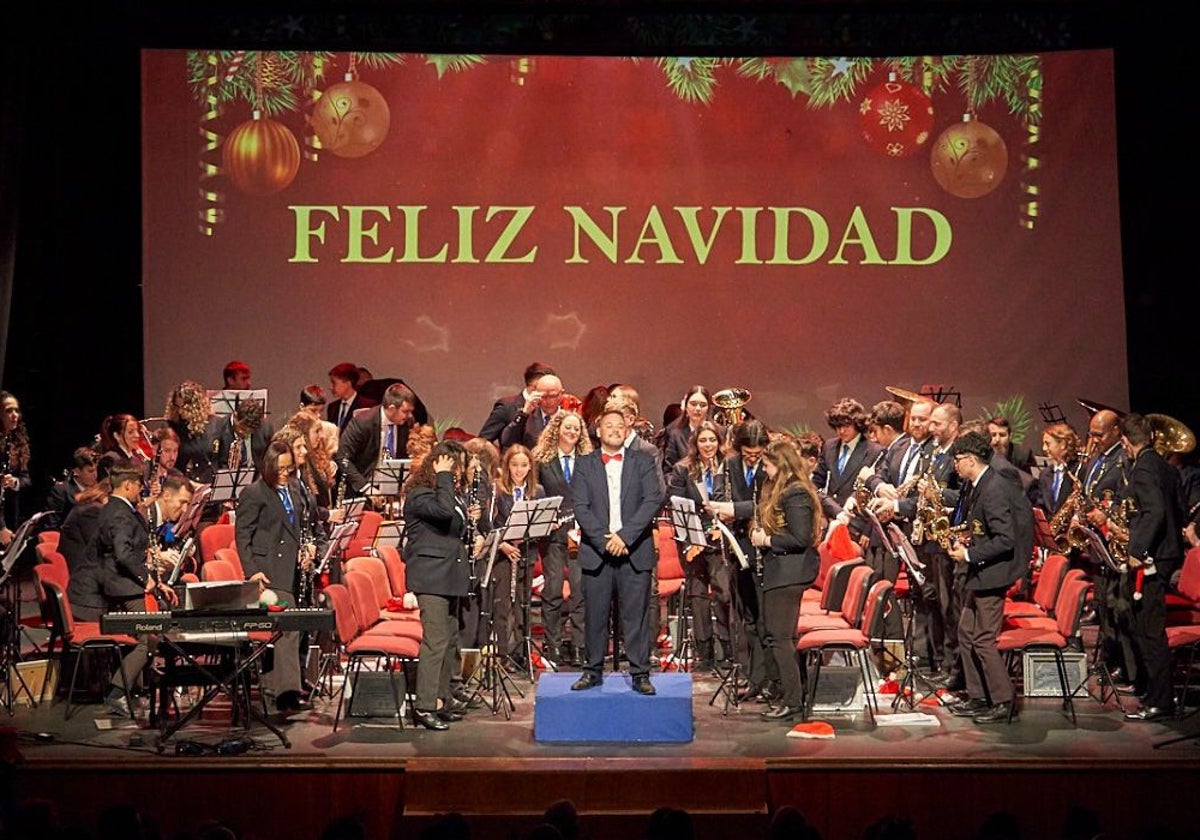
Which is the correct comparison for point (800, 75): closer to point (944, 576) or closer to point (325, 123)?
point (325, 123)

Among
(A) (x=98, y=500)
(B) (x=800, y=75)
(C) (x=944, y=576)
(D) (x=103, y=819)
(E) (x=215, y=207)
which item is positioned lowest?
(D) (x=103, y=819)

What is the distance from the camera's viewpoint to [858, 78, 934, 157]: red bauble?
1343cm

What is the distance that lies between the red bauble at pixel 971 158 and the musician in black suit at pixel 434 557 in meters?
7.21

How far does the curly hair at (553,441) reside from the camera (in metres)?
9.96

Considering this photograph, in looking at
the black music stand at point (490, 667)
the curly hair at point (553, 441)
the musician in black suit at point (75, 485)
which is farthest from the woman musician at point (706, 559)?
the musician in black suit at point (75, 485)

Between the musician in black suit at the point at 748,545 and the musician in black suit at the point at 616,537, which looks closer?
the musician in black suit at the point at 616,537

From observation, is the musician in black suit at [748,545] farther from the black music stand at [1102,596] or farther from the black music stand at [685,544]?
the black music stand at [1102,596]

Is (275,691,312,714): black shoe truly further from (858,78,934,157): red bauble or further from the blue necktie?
(858,78,934,157): red bauble

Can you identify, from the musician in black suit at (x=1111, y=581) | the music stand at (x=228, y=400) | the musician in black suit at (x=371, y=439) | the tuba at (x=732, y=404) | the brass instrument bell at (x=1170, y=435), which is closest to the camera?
the musician in black suit at (x=1111, y=581)

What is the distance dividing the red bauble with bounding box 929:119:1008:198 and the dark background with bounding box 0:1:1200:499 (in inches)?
30.4

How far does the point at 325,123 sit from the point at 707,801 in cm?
859

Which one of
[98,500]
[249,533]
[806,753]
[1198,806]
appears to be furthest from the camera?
[98,500]

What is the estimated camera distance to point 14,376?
13.2m

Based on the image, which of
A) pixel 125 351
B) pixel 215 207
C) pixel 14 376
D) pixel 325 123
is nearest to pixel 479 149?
pixel 325 123
